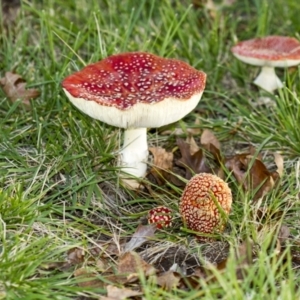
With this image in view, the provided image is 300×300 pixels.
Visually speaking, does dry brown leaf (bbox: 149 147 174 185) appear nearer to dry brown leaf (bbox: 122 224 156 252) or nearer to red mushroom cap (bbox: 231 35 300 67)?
dry brown leaf (bbox: 122 224 156 252)

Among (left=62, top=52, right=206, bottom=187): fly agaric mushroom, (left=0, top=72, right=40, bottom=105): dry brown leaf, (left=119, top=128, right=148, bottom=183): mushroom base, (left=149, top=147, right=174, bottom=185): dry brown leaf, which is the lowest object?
(left=149, top=147, right=174, bottom=185): dry brown leaf

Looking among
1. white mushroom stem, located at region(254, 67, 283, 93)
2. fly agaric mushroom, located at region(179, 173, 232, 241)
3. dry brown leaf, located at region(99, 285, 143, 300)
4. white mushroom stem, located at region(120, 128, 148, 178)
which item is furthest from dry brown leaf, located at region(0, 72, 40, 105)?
dry brown leaf, located at region(99, 285, 143, 300)

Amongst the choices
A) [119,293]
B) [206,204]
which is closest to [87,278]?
[119,293]

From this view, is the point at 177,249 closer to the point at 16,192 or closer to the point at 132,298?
the point at 132,298

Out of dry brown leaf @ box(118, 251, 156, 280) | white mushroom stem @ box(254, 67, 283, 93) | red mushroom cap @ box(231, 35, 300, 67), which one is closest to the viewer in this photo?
dry brown leaf @ box(118, 251, 156, 280)

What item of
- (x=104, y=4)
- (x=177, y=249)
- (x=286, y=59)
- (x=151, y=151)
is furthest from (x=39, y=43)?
(x=177, y=249)

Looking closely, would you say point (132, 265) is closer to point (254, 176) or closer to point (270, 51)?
point (254, 176)
